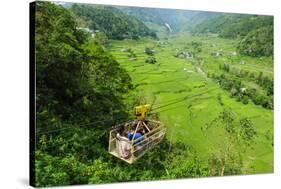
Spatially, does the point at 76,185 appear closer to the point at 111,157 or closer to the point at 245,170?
the point at 111,157

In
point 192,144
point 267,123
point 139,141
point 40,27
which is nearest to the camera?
point 40,27

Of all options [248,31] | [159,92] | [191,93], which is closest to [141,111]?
[159,92]

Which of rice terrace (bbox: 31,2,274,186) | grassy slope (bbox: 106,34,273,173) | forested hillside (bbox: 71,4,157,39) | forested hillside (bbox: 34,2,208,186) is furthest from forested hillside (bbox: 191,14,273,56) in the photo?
forested hillside (bbox: 34,2,208,186)

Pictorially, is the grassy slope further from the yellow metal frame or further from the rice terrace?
the yellow metal frame

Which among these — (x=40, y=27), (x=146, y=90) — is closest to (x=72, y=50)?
(x=40, y=27)

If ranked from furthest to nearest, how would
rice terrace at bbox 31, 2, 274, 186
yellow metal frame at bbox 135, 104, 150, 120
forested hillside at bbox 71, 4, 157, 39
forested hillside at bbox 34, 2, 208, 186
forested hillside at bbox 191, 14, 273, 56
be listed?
forested hillside at bbox 191, 14, 273, 56, yellow metal frame at bbox 135, 104, 150, 120, forested hillside at bbox 71, 4, 157, 39, rice terrace at bbox 31, 2, 274, 186, forested hillside at bbox 34, 2, 208, 186

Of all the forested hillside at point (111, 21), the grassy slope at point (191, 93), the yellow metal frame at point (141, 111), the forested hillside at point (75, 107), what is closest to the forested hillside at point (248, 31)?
the grassy slope at point (191, 93)
